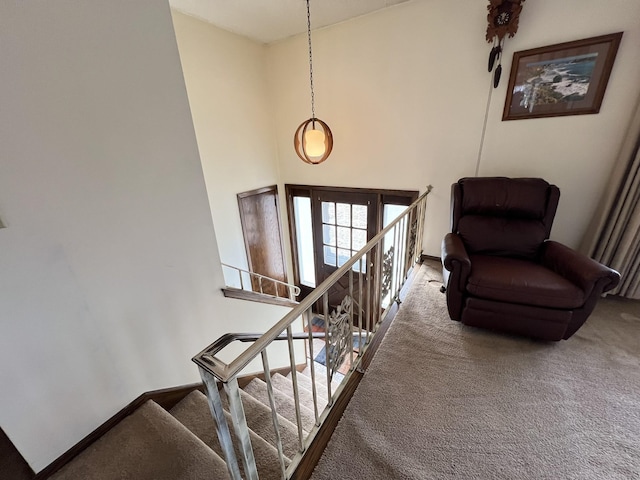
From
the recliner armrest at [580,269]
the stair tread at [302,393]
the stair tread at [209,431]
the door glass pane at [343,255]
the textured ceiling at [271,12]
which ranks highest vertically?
Result: the textured ceiling at [271,12]

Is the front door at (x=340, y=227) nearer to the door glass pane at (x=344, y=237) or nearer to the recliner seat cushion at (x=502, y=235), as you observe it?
the door glass pane at (x=344, y=237)

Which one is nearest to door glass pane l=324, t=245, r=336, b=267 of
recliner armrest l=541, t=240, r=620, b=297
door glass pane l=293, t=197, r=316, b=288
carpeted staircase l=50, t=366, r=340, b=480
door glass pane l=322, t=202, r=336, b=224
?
door glass pane l=293, t=197, r=316, b=288

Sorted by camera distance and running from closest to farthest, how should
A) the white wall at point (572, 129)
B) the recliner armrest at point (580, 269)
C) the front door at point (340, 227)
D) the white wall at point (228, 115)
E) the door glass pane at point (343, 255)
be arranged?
the recliner armrest at point (580, 269) < the white wall at point (572, 129) < the white wall at point (228, 115) < the front door at point (340, 227) < the door glass pane at point (343, 255)

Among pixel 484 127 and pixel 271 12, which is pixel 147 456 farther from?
pixel 271 12

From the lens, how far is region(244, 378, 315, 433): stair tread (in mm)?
1695

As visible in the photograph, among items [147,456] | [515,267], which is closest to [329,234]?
[515,267]

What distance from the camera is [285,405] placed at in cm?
184

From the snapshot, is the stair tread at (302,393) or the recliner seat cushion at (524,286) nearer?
the recliner seat cushion at (524,286)

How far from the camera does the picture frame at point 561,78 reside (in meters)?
1.99

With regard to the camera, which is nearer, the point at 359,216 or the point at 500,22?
the point at 500,22

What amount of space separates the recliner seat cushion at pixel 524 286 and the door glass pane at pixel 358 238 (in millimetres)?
1836

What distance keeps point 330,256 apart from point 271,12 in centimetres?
297

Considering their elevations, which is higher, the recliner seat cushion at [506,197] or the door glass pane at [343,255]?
the recliner seat cushion at [506,197]

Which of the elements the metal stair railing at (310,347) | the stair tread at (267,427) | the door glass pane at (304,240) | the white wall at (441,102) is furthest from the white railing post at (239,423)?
the door glass pane at (304,240)
